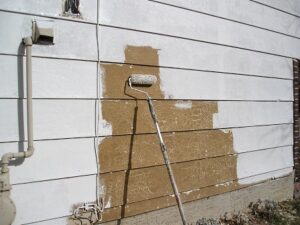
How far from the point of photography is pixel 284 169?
5.64m

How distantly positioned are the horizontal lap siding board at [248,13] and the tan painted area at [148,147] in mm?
823

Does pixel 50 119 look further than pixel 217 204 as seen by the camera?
No

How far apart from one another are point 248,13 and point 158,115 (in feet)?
6.67

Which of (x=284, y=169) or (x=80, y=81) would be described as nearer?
(x=80, y=81)

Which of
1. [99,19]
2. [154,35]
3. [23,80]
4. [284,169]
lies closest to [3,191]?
[23,80]

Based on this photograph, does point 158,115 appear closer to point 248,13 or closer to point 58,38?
point 58,38

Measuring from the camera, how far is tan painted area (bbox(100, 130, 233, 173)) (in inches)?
137

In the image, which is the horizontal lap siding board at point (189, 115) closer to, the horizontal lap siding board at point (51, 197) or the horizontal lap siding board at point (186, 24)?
the horizontal lap siding board at point (51, 197)

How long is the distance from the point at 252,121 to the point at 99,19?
2.56m

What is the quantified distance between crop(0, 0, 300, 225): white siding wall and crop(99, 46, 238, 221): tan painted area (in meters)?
0.11

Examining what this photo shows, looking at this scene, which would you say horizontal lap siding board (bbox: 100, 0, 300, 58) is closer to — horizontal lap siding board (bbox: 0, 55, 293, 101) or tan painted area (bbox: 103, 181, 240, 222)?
horizontal lap siding board (bbox: 0, 55, 293, 101)

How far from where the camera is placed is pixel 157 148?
3857 millimetres

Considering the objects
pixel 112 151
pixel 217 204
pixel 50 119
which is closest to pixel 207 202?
pixel 217 204

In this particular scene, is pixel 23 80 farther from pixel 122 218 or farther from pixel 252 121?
pixel 252 121
